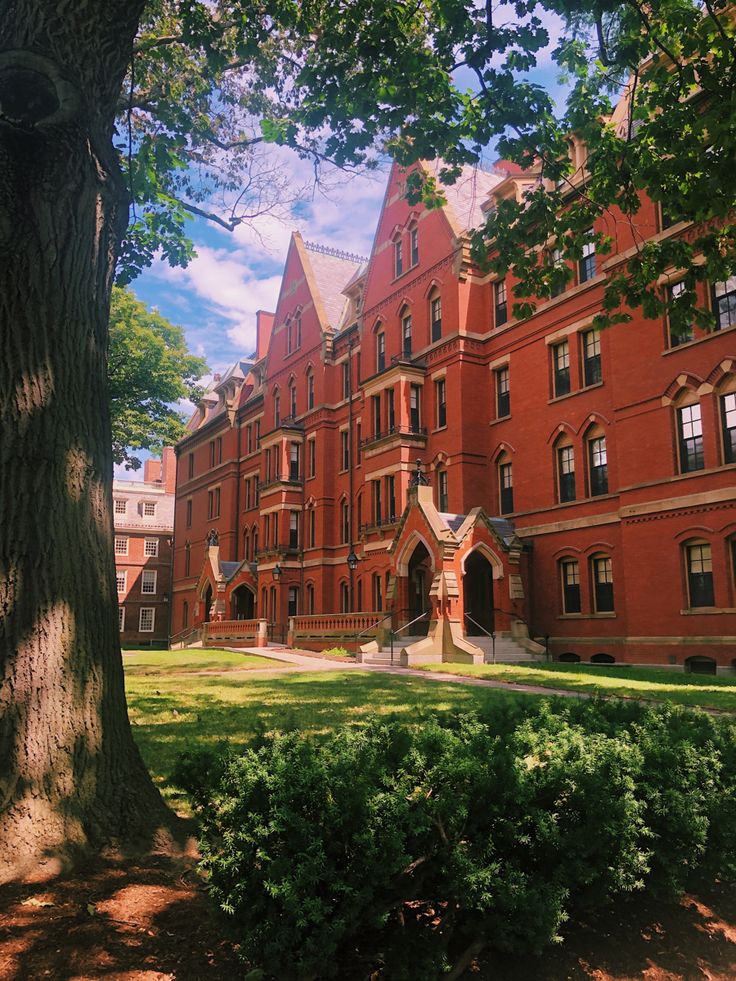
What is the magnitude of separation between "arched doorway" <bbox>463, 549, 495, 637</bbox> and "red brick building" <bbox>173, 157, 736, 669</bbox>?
0.08m

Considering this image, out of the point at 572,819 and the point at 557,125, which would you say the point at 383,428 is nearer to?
the point at 557,125

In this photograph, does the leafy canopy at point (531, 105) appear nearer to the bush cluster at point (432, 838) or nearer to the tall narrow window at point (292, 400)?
the bush cluster at point (432, 838)

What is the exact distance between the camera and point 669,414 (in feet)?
71.8

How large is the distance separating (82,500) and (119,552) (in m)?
66.7

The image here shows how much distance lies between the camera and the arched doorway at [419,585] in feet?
94.2

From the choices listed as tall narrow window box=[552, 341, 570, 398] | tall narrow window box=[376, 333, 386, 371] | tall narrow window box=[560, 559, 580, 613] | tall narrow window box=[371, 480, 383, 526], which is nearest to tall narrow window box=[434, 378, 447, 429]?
tall narrow window box=[371, 480, 383, 526]

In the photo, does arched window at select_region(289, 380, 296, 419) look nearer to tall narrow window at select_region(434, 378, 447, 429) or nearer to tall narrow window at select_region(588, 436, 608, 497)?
tall narrow window at select_region(434, 378, 447, 429)

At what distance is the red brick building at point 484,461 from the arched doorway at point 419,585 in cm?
10

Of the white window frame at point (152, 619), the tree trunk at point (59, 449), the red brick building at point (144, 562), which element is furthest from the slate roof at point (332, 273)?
the tree trunk at point (59, 449)

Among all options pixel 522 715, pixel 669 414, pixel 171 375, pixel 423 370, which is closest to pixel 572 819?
pixel 522 715

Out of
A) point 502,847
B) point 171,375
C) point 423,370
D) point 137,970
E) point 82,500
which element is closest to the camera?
point 137,970

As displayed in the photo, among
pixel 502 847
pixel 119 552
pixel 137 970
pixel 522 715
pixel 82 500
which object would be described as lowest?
pixel 137 970

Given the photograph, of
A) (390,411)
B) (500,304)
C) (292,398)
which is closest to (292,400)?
(292,398)

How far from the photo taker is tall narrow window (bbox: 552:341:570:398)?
2678 cm
